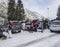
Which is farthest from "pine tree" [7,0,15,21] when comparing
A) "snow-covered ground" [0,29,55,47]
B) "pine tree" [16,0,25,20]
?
"snow-covered ground" [0,29,55,47]

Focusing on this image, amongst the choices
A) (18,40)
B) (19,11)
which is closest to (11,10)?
(19,11)

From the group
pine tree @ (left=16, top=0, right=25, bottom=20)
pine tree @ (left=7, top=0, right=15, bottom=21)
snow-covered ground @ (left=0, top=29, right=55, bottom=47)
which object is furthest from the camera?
pine tree @ (left=16, top=0, right=25, bottom=20)

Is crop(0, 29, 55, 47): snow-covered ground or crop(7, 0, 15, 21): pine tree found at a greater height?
crop(7, 0, 15, 21): pine tree

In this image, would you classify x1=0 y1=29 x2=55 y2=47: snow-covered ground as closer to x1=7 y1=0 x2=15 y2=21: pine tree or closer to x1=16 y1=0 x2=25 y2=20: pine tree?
x1=7 y1=0 x2=15 y2=21: pine tree

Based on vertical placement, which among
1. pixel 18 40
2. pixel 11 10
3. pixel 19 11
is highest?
pixel 11 10

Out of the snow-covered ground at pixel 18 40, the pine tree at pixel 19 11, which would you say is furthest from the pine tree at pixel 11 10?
the snow-covered ground at pixel 18 40

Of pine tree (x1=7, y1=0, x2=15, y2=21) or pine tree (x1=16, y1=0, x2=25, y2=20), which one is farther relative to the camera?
pine tree (x1=16, y1=0, x2=25, y2=20)

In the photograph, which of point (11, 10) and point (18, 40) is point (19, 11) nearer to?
point (11, 10)

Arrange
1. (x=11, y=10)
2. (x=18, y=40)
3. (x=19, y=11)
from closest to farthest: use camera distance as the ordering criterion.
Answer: (x=18, y=40), (x=11, y=10), (x=19, y=11)

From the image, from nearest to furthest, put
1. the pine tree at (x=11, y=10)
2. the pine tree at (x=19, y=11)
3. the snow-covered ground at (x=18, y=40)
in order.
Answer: the snow-covered ground at (x=18, y=40) → the pine tree at (x=11, y=10) → the pine tree at (x=19, y=11)

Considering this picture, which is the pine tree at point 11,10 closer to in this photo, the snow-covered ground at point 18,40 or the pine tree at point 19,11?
the pine tree at point 19,11

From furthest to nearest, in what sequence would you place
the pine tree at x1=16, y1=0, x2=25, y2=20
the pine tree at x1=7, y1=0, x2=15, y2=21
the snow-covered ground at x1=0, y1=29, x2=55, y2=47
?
1. the pine tree at x1=16, y1=0, x2=25, y2=20
2. the pine tree at x1=7, y1=0, x2=15, y2=21
3. the snow-covered ground at x1=0, y1=29, x2=55, y2=47

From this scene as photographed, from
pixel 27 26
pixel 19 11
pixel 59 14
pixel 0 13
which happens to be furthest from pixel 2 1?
pixel 27 26

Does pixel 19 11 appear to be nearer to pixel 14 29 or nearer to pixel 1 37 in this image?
pixel 14 29
